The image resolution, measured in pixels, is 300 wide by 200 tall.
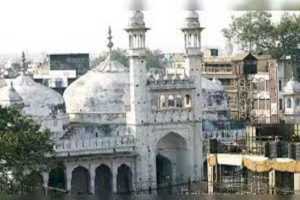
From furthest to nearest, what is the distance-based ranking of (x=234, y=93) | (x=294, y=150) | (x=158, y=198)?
(x=234, y=93) < (x=158, y=198) < (x=294, y=150)

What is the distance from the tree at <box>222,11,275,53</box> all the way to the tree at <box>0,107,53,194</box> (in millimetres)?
15855

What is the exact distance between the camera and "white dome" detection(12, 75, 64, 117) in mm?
15602

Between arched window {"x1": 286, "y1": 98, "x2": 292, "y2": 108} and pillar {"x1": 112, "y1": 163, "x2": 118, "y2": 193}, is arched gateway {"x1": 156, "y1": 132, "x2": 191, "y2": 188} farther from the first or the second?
arched window {"x1": 286, "y1": 98, "x2": 292, "y2": 108}

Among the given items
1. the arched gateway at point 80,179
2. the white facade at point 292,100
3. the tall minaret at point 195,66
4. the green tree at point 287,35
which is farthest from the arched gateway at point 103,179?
the green tree at point 287,35

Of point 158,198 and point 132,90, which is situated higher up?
point 132,90

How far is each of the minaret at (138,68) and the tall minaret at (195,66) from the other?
3.40 ft

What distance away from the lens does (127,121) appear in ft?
50.4

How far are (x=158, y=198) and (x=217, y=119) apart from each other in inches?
215

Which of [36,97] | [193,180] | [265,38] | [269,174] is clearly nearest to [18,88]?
[36,97]

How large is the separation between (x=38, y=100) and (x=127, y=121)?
64.6 inches

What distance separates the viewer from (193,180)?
1547cm

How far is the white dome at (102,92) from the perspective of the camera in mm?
15930

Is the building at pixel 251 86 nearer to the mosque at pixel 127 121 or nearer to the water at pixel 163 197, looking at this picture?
the mosque at pixel 127 121

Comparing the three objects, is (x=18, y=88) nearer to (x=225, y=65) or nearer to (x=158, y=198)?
(x=158, y=198)
